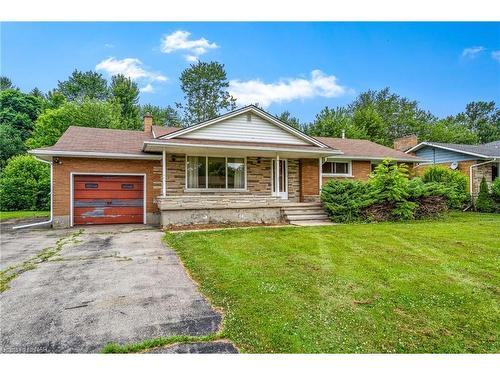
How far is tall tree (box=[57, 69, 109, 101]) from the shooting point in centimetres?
3812

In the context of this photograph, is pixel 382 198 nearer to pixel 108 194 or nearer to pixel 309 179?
pixel 309 179

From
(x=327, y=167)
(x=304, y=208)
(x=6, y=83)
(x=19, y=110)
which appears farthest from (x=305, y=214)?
(x=6, y=83)

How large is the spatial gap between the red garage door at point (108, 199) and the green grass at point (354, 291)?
5299 millimetres

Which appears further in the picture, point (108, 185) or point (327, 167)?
point (327, 167)

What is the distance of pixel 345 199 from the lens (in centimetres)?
1140

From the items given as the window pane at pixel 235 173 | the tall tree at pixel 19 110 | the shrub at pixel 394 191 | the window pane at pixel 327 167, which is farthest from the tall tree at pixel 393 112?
the tall tree at pixel 19 110

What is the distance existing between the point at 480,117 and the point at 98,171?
61547 millimetres

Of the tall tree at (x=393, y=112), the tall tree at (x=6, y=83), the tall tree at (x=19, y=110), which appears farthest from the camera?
the tall tree at (x=6, y=83)

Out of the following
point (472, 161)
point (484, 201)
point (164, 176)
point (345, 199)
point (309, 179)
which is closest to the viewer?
point (164, 176)

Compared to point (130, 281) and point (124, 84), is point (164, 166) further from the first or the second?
point (124, 84)

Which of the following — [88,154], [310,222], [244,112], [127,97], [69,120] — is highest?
[127,97]

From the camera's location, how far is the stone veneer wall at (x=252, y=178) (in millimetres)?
12047

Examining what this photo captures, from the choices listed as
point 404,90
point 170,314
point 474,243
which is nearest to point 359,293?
point 170,314

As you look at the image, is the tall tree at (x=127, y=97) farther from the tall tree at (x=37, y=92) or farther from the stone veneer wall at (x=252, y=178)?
the stone veneer wall at (x=252, y=178)
